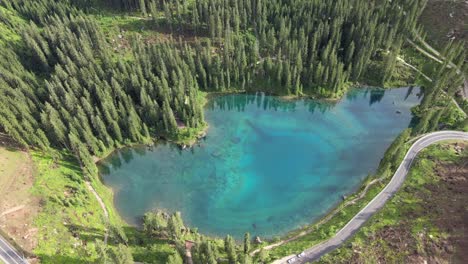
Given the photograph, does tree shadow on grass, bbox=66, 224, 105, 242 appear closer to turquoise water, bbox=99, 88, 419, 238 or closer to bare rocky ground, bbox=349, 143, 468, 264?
turquoise water, bbox=99, 88, 419, 238

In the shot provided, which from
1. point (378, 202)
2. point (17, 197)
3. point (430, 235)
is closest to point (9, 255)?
point (17, 197)

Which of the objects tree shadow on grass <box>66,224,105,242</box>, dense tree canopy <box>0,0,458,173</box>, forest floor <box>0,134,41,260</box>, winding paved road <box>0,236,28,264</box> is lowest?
tree shadow on grass <box>66,224,105,242</box>

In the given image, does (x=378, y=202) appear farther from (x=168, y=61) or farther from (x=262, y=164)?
(x=168, y=61)

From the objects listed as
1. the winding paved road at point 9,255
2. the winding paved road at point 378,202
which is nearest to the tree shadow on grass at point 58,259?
the winding paved road at point 9,255

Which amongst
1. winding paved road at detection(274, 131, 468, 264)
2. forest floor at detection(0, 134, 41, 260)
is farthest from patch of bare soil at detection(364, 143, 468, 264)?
forest floor at detection(0, 134, 41, 260)

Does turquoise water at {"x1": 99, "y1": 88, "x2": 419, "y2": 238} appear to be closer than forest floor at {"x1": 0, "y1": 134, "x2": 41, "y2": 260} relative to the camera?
No

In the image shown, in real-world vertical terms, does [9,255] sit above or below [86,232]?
above
